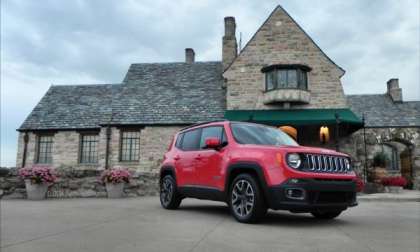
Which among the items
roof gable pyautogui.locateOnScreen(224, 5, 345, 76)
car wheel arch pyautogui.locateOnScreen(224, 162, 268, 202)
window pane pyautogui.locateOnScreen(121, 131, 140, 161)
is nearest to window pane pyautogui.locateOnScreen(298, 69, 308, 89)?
roof gable pyautogui.locateOnScreen(224, 5, 345, 76)

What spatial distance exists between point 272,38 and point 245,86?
3.31 metres

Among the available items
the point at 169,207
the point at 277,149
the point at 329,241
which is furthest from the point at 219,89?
the point at 329,241

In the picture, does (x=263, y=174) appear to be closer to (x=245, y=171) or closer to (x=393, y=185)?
(x=245, y=171)

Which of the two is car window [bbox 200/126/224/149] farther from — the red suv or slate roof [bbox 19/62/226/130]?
slate roof [bbox 19/62/226/130]

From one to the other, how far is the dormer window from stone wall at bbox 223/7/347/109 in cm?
59

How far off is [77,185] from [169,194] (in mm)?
A: 6008

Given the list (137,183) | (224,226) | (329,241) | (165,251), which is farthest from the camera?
(137,183)

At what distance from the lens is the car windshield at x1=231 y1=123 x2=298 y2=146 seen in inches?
263

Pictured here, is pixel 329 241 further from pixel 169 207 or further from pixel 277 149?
pixel 169 207

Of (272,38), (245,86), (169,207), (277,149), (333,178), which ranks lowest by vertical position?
(169,207)

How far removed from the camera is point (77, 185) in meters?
13.0

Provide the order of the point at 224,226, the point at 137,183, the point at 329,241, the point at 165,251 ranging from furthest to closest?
1. the point at 137,183
2. the point at 224,226
3. the point at 329,241
4. the point at 165,251

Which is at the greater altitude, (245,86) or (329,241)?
(245,86)

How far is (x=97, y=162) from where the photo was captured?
22844mm
